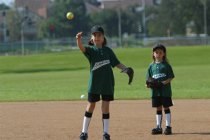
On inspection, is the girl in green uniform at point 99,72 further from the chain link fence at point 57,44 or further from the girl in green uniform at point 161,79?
the chain link fence at point 57,44

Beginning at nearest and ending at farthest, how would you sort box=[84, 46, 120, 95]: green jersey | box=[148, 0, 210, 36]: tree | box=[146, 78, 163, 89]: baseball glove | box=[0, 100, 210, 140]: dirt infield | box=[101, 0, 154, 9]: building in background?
1. box=[84, 46, 120, 95]: green jersey
2. box=[0, 100, 210, 140]: dirt infield
3. box=[146, 78, 163, 89]: baseball glove
4. box=[148, 0, 210, 36]: tree
5. box=[101, 0, 154, 9]: building in background

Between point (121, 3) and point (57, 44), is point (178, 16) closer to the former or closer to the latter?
point (57, 44)

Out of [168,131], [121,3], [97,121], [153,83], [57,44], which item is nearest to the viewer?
[168,131]

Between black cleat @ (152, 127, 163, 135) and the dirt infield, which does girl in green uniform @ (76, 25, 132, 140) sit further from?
black cleat @ (152, 127, 163, 135)

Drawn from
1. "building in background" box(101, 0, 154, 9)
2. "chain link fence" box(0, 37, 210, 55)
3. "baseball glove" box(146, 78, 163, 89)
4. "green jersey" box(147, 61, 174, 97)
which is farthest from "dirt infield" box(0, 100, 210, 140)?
"building in background" box(101, 0, 154, 9)

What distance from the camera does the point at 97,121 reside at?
12.7 m

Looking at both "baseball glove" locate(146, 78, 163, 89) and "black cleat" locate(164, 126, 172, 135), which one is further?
"baseball glove" locate(146, 78, 163, 89)

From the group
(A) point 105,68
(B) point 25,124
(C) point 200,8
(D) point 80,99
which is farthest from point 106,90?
(C) point 200,8

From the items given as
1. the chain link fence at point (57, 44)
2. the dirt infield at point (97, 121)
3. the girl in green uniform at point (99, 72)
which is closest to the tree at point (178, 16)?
the chain link fence at point (57, 44)

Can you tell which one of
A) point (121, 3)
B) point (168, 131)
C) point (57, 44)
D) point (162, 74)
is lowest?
point (168, 131)

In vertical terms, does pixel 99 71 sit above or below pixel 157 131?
above

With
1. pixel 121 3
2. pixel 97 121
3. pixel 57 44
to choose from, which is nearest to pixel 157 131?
pixel 97 121

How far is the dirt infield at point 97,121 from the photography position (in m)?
10.5

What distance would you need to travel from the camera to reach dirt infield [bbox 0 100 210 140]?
1048 cm
